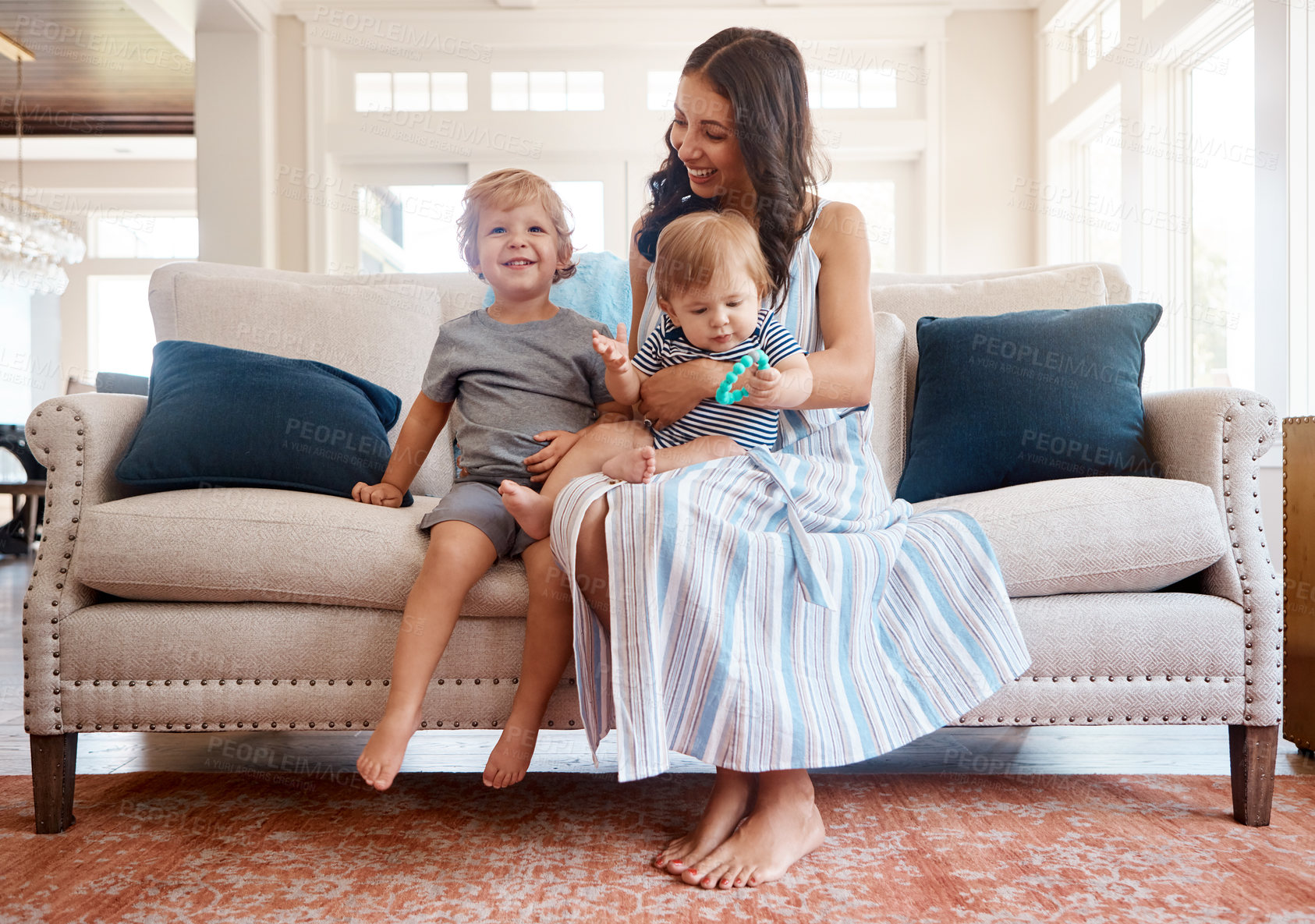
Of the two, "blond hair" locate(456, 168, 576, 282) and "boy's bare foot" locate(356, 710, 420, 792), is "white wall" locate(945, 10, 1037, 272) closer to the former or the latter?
"blond hair" locate(456, 168, 576, 282)

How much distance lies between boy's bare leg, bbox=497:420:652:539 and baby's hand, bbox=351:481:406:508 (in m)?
0.27

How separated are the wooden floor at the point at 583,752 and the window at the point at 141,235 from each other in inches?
293

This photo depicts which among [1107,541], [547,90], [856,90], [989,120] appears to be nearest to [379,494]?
[1107,541]

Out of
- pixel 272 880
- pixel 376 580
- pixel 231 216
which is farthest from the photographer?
pixel 231 216

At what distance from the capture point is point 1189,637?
146 centimetres

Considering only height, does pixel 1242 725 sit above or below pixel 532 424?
below

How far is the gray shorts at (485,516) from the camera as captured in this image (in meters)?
1.45

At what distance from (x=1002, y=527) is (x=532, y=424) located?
2.59ft

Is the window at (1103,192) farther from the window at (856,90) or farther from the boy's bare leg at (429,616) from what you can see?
the boy's bare leg at (429,616)

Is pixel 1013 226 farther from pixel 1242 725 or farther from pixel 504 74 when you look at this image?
pixel 1242 725

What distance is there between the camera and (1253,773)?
1.43 meters

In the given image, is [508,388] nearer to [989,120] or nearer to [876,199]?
[876,199]

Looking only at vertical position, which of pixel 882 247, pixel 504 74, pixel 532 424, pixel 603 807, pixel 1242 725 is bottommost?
pixel 603 807

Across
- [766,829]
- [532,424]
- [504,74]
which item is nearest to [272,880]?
[766,829]
